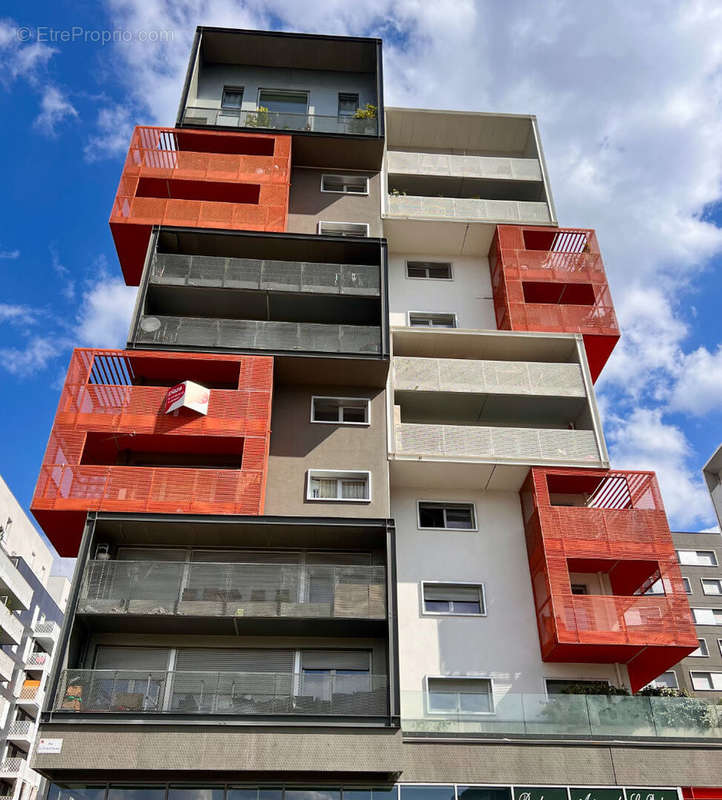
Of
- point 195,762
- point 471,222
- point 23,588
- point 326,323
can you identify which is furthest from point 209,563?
point 23,588

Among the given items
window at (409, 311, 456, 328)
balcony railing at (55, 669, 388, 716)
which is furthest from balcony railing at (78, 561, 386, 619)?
window at (409, 311, 456, 328)

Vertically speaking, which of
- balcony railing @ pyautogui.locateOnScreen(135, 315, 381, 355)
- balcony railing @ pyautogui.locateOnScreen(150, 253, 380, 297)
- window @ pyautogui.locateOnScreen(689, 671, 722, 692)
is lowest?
window @ pyautogui.locateOnScreen(689, 671, 722, 692)

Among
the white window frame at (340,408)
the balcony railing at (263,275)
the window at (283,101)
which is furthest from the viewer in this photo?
the window at (283,101)

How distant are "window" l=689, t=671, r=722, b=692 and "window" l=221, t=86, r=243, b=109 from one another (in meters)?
41.8

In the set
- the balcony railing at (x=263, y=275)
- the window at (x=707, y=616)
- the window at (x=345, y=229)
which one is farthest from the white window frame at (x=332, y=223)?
the window at (x=707, y=616)

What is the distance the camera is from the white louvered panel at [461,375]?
25922mm

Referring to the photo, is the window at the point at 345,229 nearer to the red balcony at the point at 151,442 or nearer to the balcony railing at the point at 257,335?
the balcony railing at the point at 257,335

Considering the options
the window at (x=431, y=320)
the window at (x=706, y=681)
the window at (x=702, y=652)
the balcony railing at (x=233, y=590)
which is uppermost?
the window at (x=431, y=320)

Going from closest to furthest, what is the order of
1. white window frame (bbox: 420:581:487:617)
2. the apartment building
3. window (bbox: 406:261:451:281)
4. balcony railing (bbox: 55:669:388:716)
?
balcony railing (bbox: 55:669:388:716), the apartment building, white window frame (bbox: 420:581:487:617), window (bbox: 406:261:451:281)

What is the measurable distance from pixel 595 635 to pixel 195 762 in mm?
10739

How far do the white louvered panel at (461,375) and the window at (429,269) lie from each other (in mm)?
5456

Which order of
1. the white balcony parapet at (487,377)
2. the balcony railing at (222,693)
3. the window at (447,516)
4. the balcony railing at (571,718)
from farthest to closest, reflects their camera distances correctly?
the white balcony parapet at (487,377) < the window at (447,516) < the balcony railing at (571,718) < the balcony railing at (222,693)

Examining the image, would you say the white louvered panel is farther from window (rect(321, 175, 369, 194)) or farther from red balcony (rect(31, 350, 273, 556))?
window (rect(321, 175, 369, 194))

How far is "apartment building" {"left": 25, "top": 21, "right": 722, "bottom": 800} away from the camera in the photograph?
58.3 ft
